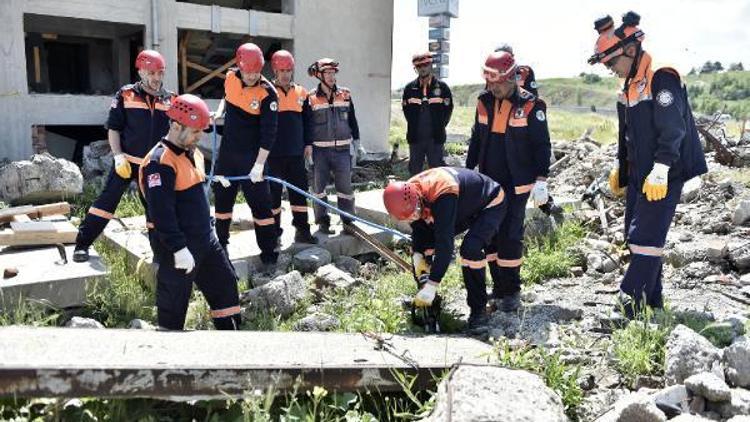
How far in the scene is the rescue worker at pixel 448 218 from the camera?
389 cm

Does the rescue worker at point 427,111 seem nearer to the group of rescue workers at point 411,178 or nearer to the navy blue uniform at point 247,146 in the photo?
the group of rescue workers at point 411,178

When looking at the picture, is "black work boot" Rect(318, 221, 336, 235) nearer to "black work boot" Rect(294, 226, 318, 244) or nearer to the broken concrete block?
"black work boot" Rect(294, 226, 318, 244)

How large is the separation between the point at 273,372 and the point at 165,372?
444mm

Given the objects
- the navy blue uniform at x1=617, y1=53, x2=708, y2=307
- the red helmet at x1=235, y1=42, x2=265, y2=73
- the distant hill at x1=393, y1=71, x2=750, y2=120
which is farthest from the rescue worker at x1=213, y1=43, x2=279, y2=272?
the distant hill at x1=393, y1=71, x2=750, y2=120

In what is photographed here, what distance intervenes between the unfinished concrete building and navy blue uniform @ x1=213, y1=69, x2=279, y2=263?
173 inches

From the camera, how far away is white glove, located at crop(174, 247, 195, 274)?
11.5ft

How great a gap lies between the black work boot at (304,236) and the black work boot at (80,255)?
6.13ft

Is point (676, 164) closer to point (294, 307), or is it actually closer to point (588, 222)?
point (294, 307)

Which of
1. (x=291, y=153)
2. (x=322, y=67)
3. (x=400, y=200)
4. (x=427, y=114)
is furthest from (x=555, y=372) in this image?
(x=427, y=114)

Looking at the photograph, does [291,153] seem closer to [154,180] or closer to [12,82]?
[154,180]

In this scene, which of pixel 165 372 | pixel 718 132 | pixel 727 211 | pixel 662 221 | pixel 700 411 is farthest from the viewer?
pixel 718 132

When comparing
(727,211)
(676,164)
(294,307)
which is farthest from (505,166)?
(727,211)

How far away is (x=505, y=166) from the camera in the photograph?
15.6 ft

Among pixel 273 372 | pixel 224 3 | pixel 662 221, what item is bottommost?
pixel 273 372
